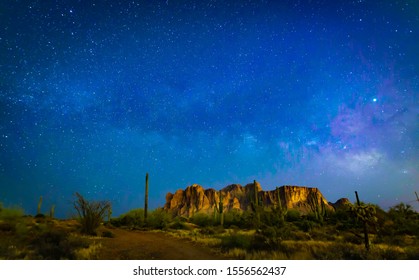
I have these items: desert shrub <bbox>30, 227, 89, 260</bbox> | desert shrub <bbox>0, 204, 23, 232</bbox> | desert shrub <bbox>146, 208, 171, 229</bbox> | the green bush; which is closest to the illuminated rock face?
the green bush

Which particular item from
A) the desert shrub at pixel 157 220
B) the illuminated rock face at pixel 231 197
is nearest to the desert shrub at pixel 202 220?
the desert shrub at pixel 157 220

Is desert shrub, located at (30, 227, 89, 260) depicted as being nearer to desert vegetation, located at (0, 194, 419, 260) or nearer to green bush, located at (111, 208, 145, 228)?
desert vegetation, located at (0, 194, 419, 260)

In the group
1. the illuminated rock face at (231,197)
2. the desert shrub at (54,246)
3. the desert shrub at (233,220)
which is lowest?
the desert shrub at (54,246)

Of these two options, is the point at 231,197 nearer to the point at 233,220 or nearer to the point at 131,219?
the point at 233,220

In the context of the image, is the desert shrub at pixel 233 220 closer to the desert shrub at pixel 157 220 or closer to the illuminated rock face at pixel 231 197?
the desert shrub at pixel 157 220

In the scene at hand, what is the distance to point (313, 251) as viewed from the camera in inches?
340

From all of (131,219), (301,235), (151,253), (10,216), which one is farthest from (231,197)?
(151,253)

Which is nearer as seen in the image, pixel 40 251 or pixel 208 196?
pixel 40 251

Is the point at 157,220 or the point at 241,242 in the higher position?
the point at 157,220

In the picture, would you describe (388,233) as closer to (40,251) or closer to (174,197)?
(40,251)
